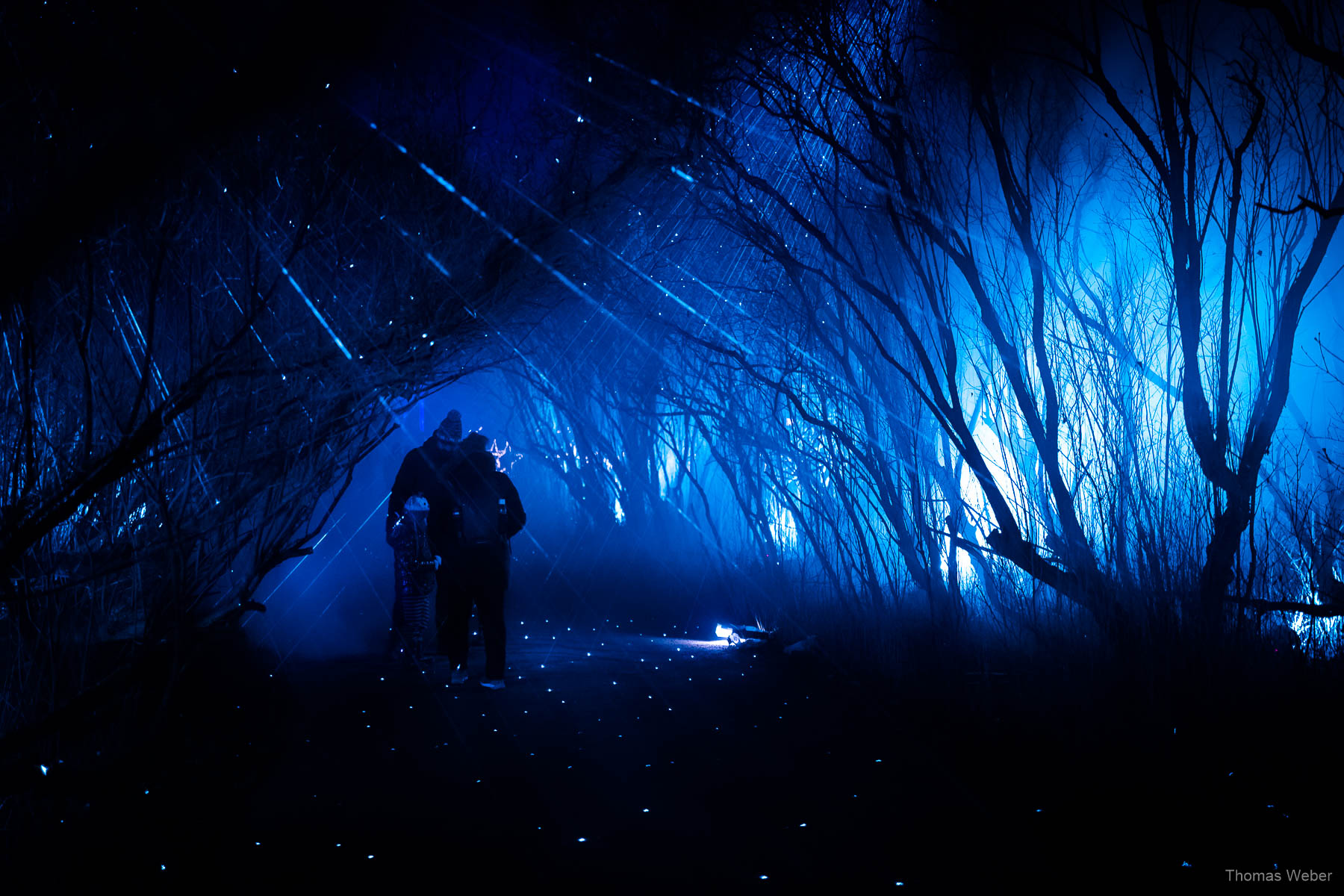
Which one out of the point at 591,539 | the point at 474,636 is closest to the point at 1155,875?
the point at 474,636

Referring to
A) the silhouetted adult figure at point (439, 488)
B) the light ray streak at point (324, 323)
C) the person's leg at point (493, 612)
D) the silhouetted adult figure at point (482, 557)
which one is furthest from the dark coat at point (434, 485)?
the light ray streak at point (324, 323)

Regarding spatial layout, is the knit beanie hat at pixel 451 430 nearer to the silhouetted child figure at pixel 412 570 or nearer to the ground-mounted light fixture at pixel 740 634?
the silhouetted child figure at pixel 412 570

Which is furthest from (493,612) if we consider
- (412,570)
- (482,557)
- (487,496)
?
(412,570)

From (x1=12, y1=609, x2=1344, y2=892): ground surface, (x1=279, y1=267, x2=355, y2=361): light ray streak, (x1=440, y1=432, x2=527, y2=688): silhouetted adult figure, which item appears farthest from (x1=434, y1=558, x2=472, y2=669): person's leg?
(x1=279, y1=267, x2=355, y2=361): light ray streak

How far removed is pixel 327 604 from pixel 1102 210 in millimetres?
11105

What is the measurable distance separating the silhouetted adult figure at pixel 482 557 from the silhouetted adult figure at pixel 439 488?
0.10 metres

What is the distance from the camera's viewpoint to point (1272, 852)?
10.1 feet

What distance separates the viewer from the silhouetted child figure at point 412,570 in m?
7.79

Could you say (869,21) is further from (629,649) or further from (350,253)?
(629,649)

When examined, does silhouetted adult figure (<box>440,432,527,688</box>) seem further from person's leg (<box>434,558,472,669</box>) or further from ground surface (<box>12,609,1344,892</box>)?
ground surface (<box>12,609,1344,892</box>)

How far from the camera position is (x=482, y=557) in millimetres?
6840

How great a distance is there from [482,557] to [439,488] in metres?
0.72

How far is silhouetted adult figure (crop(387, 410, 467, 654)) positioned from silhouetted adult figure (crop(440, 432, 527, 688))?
10cm

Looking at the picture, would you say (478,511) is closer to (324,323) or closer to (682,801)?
(324,323)
